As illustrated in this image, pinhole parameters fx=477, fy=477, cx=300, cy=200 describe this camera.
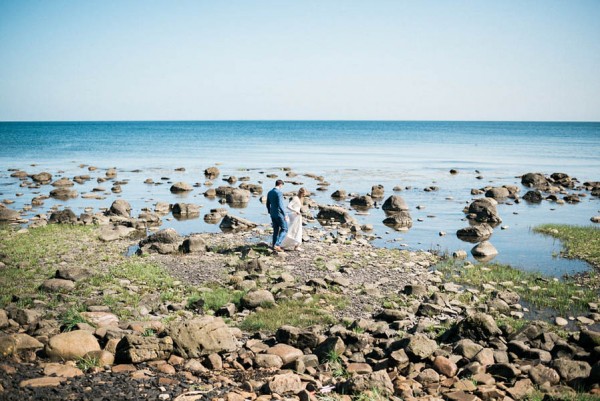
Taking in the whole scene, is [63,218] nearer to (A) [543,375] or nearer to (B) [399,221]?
(B) [399,221]

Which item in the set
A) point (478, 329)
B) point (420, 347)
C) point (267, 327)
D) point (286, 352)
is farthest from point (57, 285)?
point (478, 329)

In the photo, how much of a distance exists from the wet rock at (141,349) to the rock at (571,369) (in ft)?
26.4

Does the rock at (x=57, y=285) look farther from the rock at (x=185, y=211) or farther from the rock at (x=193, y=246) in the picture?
the rock at (x=185, y=211)

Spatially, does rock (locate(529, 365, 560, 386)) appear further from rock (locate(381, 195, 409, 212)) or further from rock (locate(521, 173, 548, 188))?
rock (locate(521, 173, 548, 188))

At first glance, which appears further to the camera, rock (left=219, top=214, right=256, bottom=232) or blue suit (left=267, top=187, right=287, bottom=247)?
rock (left=219, top=214, right=256, bottom=232)

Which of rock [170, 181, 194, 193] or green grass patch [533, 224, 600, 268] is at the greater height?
rock [170, 181, 194, 193]

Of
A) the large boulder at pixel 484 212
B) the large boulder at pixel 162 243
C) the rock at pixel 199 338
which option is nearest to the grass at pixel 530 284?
the rock at pixel 199 338

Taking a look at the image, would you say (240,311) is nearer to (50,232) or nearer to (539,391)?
(539,391)

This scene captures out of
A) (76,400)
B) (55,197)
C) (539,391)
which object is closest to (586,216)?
(539,391)

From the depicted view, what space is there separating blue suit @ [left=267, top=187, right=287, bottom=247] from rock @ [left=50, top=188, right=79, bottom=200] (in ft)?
82.4

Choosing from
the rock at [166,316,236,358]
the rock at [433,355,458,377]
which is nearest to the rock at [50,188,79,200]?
the rock at [166,316,236,358]

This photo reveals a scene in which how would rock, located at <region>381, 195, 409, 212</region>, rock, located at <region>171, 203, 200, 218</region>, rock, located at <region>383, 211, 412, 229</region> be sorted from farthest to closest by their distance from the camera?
rock, located at <region>381, 195, 409, 212</region> → rock, located at <region>171, 203, 200, 218</region> → rock, located at <region>383, 211, 412, 229</region>

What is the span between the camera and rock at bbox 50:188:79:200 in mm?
38312

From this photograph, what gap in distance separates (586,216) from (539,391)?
28.0 m
